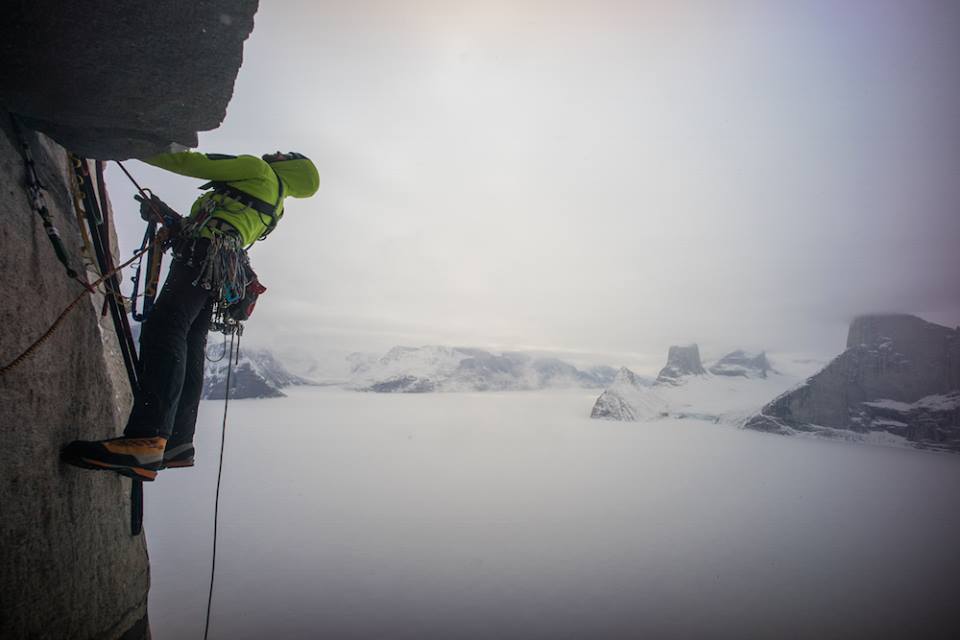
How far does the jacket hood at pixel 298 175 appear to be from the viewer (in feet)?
10.3

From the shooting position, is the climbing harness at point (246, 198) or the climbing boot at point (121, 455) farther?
the climbing harness at point (246, 198)

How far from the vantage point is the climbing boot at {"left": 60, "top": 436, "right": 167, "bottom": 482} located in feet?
6.77

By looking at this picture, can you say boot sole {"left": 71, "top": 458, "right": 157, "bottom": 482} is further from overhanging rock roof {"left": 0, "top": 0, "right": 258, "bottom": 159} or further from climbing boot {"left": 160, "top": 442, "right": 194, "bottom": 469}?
overhanging rock roof {"left": 0, "top": 0, "right": 258, "bottom": 159}

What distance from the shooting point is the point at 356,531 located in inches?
544

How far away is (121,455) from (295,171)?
2.39 meters

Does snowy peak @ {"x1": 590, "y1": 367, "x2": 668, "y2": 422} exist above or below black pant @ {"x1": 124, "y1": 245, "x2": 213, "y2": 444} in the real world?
below

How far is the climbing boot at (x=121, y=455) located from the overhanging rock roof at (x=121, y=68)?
6.61 ft

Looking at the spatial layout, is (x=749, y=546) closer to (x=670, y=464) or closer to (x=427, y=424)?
(x=670, y=464)

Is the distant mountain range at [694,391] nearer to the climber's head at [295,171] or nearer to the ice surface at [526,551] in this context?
the ice surface at [526,551]

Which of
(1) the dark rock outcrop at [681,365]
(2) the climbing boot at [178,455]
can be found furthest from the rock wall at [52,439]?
(1) the dark rock outcrop at [681,365]

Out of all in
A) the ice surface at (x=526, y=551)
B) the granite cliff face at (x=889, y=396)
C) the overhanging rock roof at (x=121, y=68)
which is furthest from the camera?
the granite cliff face at (x=889, y=396)

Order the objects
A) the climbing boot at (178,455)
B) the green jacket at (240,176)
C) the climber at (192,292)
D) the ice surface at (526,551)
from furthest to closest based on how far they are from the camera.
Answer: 1. the ice surface at (526,551)
2. the climbing boot at (178,455)
3. the green jacket at (240,176)
4. the climber at (192,292)

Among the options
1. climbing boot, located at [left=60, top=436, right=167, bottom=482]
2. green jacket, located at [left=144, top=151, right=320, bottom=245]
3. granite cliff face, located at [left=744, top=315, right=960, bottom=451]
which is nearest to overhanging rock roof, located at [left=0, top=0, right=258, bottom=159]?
green jacket, located at [left=144, top=151, right=320, bottom=245]

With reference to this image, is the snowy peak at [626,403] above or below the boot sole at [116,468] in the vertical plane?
below
